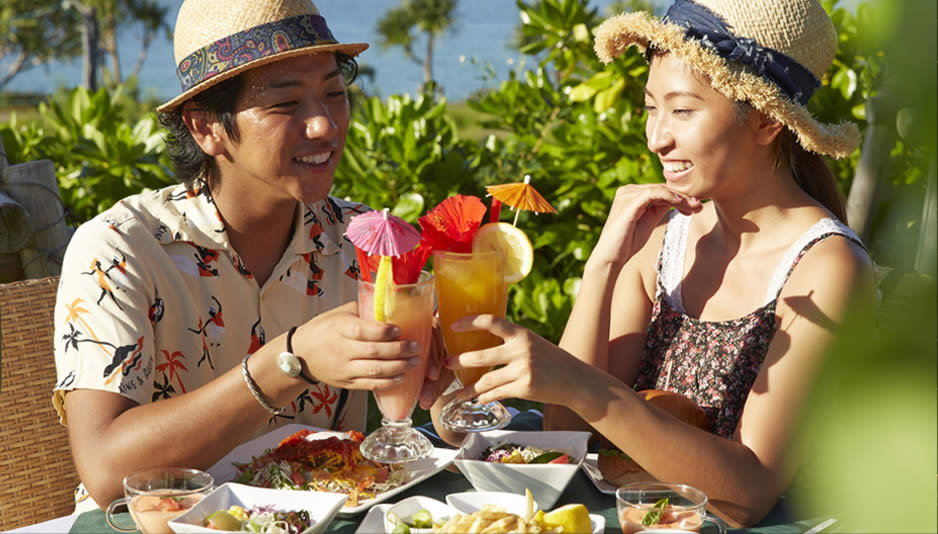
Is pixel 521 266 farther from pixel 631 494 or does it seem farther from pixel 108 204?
pixel 108 204

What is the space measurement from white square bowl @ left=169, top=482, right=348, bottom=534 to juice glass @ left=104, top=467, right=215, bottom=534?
29 millimetres

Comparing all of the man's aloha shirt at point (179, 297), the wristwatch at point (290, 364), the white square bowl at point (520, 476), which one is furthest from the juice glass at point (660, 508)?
the man's aloha shirt at point (179, 297)

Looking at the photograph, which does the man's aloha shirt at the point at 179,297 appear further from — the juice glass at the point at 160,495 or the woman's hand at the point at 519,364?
the woman's hand at the point at 519,364

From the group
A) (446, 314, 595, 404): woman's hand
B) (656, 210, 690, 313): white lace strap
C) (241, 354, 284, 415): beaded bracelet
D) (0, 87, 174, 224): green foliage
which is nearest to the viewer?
(446, 314, 595, 404): woman's hand

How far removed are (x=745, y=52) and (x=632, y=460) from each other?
0.99m

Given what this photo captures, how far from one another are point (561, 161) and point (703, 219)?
2.14m

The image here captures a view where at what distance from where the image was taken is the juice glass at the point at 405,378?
176cm

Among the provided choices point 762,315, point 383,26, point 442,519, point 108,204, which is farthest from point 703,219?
point 383,26

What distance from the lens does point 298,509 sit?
176cm

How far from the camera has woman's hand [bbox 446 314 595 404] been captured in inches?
70.7

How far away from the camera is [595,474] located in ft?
6.63

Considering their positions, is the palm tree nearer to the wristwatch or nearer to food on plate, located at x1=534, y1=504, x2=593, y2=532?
the wristwatch

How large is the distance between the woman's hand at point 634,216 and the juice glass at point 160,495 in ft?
3.73

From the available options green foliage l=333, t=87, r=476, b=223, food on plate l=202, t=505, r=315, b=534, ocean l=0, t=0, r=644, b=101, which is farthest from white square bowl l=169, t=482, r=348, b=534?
ocean l=0, t=0, r=644, b=101
